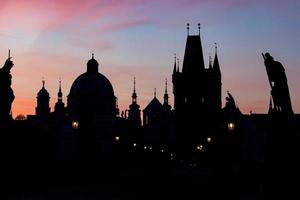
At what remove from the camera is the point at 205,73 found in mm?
121062

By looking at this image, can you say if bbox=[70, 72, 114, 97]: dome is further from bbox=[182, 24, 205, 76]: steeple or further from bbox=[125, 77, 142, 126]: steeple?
bbox=[125, 77, 142, 126]: steeple

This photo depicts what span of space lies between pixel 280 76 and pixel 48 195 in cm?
1428

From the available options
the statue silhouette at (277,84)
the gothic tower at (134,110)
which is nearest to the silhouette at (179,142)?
the statue silhouette at (277,84)

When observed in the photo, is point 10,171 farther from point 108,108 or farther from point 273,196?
point 108,108

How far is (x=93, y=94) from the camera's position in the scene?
375ft

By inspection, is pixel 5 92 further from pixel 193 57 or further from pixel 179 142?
pixel 179 142

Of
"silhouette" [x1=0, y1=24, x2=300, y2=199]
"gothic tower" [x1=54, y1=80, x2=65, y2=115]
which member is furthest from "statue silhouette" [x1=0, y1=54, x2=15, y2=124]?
"gothic tower" [x1=54, y1=80, x2=65, y2=115]

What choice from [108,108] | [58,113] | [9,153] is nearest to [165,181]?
[9,153]

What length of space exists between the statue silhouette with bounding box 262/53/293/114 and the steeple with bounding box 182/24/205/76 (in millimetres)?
96722

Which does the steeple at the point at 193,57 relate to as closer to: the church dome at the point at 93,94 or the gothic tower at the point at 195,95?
the gothic tower at the point at 195,95

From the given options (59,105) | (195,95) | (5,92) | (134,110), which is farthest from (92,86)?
(5,92)

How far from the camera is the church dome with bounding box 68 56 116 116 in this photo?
114375 millimetres

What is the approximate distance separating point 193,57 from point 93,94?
22.1m

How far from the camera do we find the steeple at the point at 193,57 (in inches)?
4786
